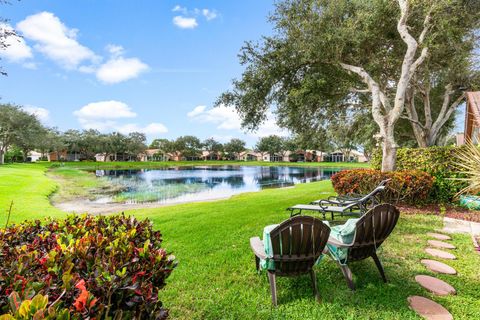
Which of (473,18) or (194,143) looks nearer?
(473,18)

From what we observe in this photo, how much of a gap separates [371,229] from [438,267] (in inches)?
59.2

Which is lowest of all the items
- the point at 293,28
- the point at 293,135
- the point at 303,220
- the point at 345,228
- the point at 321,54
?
the point at 345,228

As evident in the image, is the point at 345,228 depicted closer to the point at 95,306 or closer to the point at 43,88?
the point at 95,306

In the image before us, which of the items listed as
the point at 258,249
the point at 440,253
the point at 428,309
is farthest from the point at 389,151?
the point at 258,249

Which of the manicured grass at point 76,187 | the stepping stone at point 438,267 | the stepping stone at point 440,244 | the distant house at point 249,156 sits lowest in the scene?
the manicured grass at point 76,187

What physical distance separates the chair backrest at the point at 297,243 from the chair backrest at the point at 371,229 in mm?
511

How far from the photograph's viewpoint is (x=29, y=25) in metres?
7.47

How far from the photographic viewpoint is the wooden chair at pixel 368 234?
3.10 meters

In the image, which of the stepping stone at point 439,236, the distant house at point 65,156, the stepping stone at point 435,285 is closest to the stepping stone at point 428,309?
the stepping stone at point 435,285

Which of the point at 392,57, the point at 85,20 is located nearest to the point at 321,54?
the point at 392,57

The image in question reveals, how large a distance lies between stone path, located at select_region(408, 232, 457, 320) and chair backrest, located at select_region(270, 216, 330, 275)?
3.86 ft

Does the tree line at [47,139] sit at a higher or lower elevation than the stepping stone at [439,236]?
higher

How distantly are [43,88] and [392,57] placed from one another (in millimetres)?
33555

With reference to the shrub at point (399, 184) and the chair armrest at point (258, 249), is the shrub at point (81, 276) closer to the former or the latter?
the chair armrest at point (258, 249)
